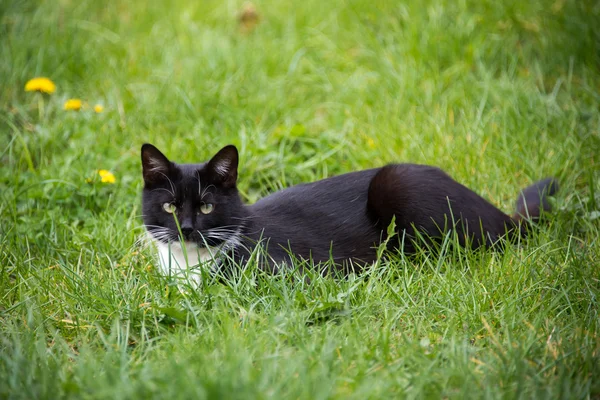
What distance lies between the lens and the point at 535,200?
3713mm

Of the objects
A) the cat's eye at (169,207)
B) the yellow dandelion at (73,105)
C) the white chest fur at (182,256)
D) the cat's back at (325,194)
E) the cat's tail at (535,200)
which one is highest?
Result: the yellow dandelion at (73,105)

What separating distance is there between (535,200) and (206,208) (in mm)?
1930

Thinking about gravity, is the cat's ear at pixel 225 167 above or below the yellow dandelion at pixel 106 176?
above

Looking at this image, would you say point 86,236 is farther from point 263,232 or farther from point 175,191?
point 263,232

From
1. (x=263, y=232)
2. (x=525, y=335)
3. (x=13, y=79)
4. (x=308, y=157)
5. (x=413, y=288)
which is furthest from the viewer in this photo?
(x=13, y=79)

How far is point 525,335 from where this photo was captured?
8.44ft

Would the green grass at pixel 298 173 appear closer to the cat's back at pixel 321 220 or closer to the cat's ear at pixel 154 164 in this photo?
the cat's back at pixel 321 220

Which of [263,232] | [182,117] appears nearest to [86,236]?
[263,232]

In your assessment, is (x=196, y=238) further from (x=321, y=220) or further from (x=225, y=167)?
(x=321, y=220)

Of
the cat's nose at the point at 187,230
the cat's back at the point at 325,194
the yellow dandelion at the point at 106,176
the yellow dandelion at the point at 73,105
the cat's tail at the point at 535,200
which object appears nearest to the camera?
the cat's nose at the point at 187,230

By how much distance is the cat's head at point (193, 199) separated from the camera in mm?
3102

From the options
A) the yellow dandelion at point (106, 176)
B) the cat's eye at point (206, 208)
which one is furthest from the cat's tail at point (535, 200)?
the yellow dandelion at point (106, 176)

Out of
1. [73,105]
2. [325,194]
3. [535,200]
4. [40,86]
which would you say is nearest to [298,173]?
[325,194]

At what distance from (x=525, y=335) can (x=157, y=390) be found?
1473 millimetres
